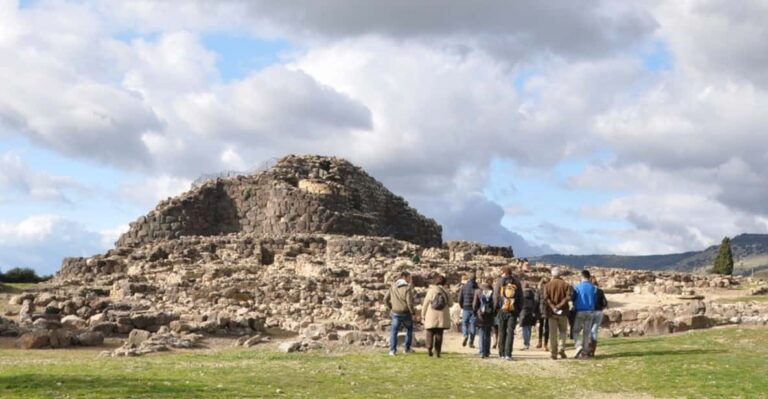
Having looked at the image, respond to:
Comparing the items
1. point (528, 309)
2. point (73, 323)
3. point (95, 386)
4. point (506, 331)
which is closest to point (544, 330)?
point (528, 309)

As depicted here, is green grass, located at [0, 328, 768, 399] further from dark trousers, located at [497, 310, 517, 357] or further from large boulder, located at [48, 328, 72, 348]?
large boulder, located at [48, 328, 72, 348]

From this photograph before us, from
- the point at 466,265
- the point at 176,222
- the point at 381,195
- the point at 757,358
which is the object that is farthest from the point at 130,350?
the point at 381,195

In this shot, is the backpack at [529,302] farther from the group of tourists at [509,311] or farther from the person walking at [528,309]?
the group of tourists at [509,311]

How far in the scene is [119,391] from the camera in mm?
13656

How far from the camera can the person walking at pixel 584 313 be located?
20.4 metres

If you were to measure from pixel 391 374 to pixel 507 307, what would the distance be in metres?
3.80

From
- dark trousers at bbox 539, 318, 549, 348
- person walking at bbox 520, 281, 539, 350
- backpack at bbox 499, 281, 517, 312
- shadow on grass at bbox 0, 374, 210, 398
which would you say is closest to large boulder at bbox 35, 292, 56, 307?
shadow on grass at bbox 0, 374, 210, 398

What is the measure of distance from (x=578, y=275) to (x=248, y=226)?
78.7 feet

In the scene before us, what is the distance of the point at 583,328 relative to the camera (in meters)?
20.5

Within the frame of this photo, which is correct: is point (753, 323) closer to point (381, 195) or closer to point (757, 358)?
point (757, 358)

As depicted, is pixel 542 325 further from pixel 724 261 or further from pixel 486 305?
pixel 724 261

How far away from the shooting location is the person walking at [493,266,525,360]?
19.9 metres

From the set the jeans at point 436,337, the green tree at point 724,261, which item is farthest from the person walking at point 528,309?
the green tree at point 724,261

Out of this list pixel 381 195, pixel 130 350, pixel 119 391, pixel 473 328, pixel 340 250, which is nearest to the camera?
pixel 119 391
